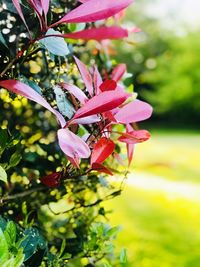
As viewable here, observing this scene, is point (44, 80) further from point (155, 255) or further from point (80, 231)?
point (155, 255)

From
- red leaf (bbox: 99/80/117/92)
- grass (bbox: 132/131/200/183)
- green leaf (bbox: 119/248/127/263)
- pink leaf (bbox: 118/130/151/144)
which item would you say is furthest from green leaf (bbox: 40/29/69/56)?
grass (bbox: 132/131/200/183)

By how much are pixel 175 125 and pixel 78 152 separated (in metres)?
22.6

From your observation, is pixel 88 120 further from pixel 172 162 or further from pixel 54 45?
pixel 172 162

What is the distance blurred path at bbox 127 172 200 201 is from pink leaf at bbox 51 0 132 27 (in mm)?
5257

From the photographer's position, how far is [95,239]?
1.31m

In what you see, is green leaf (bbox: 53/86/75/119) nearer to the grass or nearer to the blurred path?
the blurred path

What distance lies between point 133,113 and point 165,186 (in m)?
6.21

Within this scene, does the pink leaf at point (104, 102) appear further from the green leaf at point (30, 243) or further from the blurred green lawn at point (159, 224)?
the blurred green lawn at point (159, 224)

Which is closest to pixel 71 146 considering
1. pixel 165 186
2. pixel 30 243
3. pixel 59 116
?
pixel 59 116

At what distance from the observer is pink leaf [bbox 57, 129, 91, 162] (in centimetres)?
80

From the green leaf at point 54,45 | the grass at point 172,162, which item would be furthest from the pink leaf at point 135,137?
the grass at point 172,162

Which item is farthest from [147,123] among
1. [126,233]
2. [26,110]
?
[26,110]

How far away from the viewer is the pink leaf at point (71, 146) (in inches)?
31.4

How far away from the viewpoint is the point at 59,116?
0.83 m
